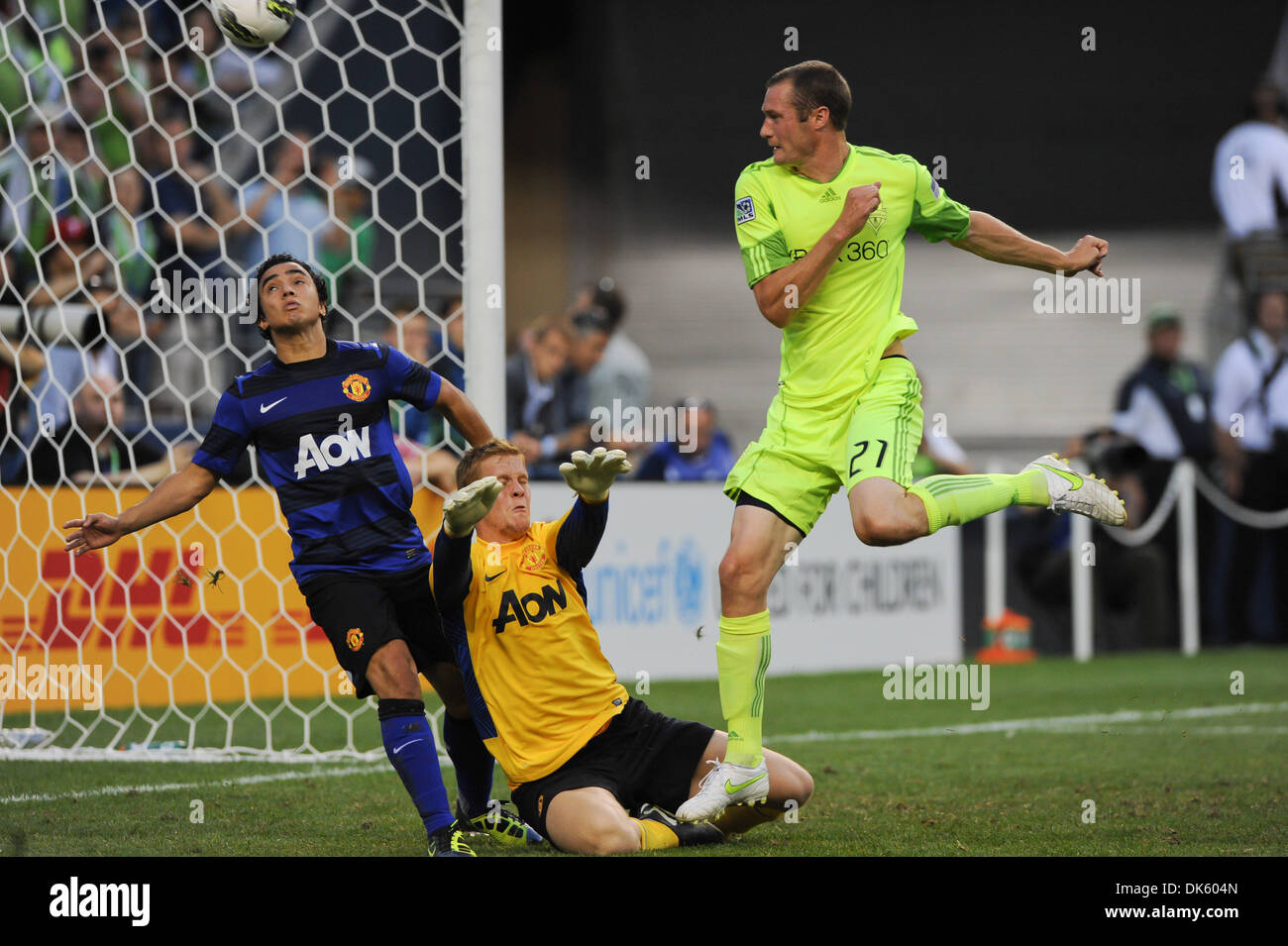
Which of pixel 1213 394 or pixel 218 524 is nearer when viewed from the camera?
pixel 218 524

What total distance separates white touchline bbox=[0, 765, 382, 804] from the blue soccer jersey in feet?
4.99

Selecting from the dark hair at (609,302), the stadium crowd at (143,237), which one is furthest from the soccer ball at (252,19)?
the dark hair at (609,302)

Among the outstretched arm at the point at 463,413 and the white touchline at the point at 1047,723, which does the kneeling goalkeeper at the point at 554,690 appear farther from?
the white touchline at the point at 1047,723

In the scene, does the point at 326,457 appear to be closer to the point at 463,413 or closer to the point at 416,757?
the point at 463,413

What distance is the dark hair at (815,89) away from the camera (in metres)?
4.95

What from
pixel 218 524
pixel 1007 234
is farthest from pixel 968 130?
pixel 1007 234

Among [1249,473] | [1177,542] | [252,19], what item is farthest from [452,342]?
[1249,473]

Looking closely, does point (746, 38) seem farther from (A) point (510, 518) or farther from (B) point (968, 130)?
(A) point (510, 518)

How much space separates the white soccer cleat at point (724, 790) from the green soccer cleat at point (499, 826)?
1.81ft

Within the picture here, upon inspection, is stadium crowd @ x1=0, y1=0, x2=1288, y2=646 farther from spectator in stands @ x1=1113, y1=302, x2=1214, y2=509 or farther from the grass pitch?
the grass pitch

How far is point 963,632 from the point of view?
11.6 m

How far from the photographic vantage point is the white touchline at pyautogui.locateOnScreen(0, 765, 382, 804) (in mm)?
5781

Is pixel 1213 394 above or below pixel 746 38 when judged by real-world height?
below

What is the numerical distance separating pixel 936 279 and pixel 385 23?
8578mm
